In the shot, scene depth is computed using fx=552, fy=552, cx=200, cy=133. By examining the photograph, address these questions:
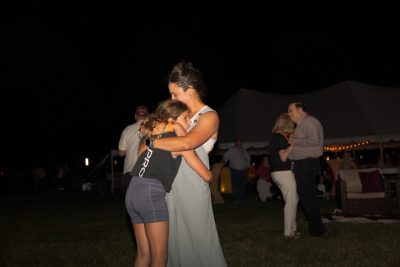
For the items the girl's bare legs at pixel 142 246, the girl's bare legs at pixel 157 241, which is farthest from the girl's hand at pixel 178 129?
the girl's bare legs at pixel 142 246

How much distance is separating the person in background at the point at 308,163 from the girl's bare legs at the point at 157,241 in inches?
166

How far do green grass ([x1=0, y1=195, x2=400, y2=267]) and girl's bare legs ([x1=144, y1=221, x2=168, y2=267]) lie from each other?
2528 mm

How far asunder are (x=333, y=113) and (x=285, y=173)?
1176cm

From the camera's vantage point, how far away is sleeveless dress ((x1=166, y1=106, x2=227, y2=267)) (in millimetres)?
3748

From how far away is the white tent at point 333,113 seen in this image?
17.8 m

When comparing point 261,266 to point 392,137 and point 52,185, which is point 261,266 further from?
point 52,185

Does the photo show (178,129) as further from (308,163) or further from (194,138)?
(308,163)

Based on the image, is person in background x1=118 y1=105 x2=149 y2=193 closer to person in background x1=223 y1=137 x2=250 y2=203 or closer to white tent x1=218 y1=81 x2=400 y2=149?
person in background x1=223 y1=137 x2=250 y2=203

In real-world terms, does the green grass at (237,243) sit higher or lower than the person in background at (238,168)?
lower

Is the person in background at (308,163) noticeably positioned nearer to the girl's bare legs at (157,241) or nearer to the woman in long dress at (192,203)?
the woman in long dress at (192,203)

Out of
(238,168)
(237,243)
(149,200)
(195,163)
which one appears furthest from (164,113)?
(238,168)

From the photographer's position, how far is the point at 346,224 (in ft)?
29.9

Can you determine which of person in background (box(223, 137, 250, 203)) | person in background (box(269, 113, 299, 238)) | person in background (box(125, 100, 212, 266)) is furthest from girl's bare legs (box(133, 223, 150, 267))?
person in background (box(223, 137, 250, 203))

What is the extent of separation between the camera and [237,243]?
7.46 m
